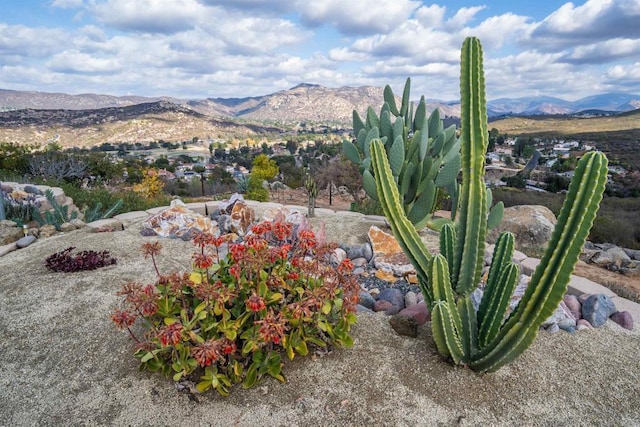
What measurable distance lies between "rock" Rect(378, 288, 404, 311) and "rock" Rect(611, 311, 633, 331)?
1.75 meters

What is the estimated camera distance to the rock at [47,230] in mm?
5410

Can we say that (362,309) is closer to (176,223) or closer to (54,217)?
(176,223)

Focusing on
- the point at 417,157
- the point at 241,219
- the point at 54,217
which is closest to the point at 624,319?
the point at 417,157

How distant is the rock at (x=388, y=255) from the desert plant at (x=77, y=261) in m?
2.97

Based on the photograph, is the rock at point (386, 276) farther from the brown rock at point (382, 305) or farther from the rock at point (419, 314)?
the rock at point (419, 314)

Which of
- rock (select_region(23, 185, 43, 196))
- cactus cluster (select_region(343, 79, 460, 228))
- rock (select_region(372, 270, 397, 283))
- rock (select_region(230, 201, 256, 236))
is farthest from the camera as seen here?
rock (select_region(23, 185, 43, 196))

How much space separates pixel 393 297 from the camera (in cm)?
355

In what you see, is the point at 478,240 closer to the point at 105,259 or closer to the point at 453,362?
the point at 453,362

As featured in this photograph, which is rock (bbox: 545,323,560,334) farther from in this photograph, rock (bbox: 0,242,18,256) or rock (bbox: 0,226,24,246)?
rock (bbox: 0,226,24,246)

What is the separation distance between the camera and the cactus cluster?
15.4ft

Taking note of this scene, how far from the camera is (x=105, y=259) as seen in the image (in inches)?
169

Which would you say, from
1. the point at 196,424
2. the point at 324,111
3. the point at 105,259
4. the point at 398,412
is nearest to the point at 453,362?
the point at 398,412

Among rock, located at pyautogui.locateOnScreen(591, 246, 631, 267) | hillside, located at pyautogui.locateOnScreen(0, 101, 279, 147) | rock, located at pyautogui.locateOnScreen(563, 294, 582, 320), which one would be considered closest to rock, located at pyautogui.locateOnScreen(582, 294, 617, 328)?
rock, located at pyautogui.locateOnScreen(563, 294, 582, 320)

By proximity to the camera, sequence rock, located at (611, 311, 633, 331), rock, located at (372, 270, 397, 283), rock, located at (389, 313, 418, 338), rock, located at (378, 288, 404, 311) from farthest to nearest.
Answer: rock, located at (372, 270, 397, 283)
rock, located at (378, 288, 404, 311)
rock, located at (611, 311, 633, 331)
rock, located at (389, 313, 418, 338)
